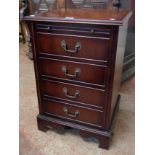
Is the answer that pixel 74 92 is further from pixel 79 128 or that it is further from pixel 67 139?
pixel 67 139

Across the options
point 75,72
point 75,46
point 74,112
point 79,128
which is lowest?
point 79,128

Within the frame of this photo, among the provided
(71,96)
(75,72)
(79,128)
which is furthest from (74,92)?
(79,128)

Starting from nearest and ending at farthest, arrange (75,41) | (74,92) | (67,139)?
(75,41) < (74,92) < (67,139)

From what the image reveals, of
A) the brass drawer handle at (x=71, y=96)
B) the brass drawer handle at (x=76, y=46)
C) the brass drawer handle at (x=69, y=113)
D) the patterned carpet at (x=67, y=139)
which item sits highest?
the brass drawer handle at (x=76, y=46)

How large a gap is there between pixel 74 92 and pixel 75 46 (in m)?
0.32

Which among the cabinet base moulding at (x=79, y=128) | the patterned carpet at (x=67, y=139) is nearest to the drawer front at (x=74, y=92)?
the cabinet base moulding at (x=79, y=128)

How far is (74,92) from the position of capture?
118cm

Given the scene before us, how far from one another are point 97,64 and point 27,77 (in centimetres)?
148

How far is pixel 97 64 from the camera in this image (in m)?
1.04

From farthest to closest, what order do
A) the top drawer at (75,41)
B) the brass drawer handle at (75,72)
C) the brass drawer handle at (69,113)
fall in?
the brass drawer handle at (69,113), the brass drawer handle at (75,72), the top drawer at (75,41)

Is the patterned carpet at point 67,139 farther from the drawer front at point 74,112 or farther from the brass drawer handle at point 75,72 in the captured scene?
the brass drawer handle at point 75,72

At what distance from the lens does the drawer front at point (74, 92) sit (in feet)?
3.70

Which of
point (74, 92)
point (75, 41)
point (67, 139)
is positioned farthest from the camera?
point (67, 139)
